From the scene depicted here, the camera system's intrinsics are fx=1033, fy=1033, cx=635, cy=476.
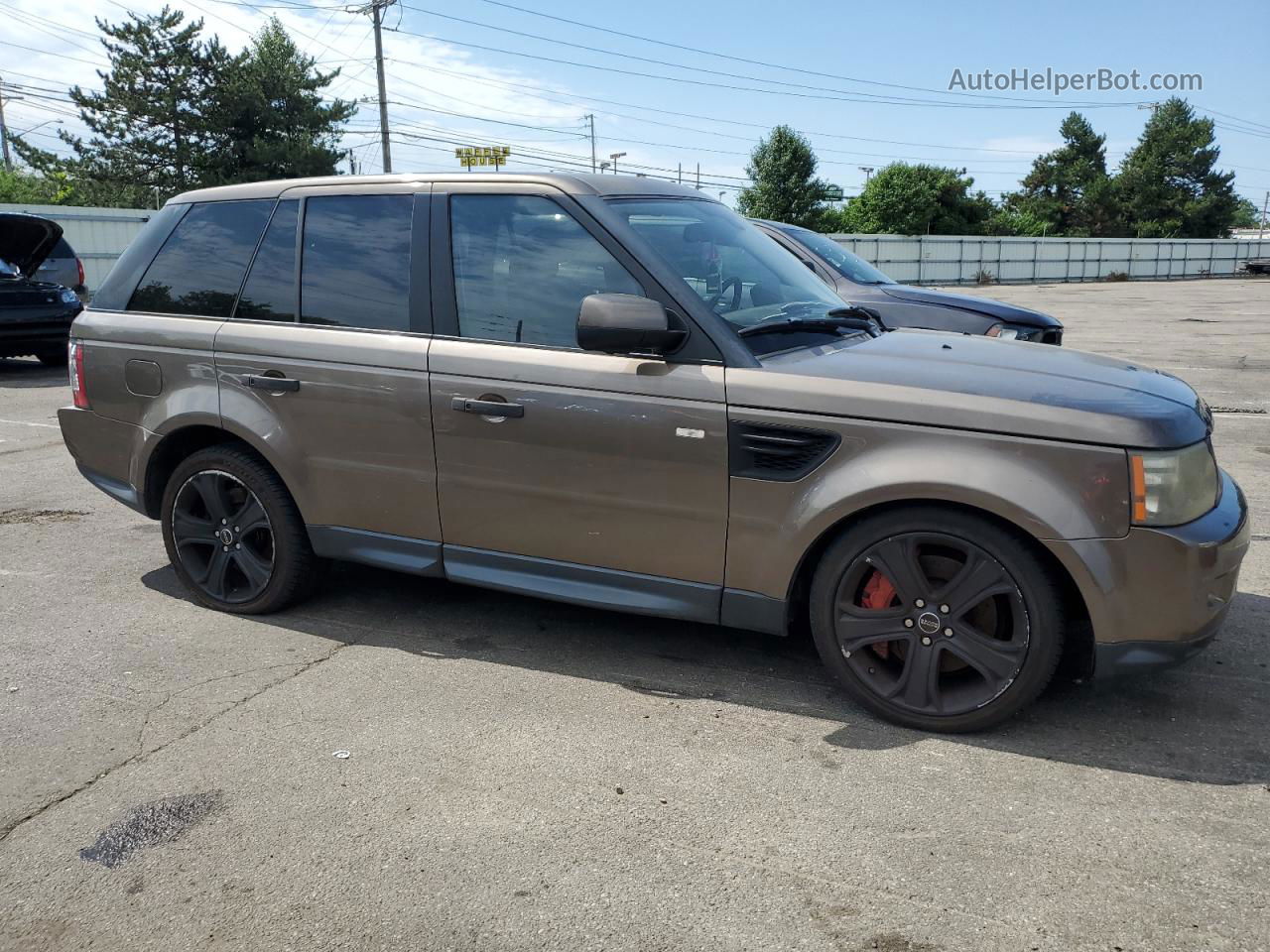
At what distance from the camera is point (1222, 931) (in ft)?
7.86

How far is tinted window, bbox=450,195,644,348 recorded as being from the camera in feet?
12.3

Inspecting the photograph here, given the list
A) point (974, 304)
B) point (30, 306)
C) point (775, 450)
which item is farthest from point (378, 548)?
point (30, 306)

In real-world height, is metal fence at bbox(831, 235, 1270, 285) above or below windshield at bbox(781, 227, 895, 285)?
above

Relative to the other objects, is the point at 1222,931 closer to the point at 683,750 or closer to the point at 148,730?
the point at 683,750

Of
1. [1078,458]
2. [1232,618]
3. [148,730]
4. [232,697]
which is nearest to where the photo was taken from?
[1078,458]

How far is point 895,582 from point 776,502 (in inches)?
18.1

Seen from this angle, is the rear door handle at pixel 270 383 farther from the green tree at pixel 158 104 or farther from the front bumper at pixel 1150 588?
the green tree at pixel 158 104

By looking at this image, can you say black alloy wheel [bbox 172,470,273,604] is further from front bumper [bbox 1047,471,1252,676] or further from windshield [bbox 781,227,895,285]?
windshield [bbox 781,227,895,285]

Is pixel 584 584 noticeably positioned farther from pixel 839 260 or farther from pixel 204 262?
pixel 839 260

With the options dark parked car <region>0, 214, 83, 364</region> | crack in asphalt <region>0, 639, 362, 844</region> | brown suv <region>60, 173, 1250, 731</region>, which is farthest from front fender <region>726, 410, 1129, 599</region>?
dark parked car <region>0, 214, 83, 364</region>

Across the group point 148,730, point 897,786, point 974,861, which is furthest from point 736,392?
point 148,730

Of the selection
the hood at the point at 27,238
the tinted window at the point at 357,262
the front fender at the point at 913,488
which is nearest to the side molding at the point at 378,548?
the tinted window at the point at 357,262

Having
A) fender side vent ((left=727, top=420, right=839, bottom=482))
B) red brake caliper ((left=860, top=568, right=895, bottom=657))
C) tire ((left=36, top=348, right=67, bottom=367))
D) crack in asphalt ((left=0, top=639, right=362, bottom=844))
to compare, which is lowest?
crack in asphalt ((left=0, top=639, right=362, bottom=844))

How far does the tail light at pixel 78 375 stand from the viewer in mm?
4789
